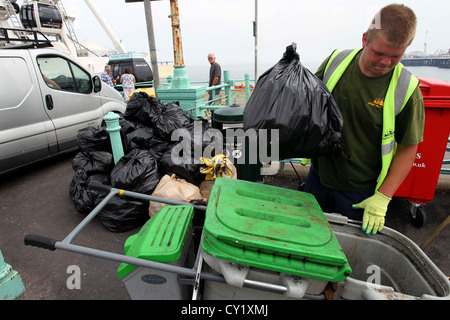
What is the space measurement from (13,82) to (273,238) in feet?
14.9

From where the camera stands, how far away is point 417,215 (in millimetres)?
3033

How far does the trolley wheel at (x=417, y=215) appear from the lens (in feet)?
9.82

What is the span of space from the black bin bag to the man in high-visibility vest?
365mm

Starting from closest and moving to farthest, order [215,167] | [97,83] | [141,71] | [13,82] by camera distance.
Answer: [215,167], [13,82], [97,83], [141,71]

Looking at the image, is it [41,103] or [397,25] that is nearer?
[397,25]

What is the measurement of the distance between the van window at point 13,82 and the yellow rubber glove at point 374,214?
4683 mm

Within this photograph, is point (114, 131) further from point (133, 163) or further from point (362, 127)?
point (362, 127)

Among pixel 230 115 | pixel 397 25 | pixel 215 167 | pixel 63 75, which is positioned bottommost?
pixel 215 167

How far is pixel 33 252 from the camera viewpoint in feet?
8.79

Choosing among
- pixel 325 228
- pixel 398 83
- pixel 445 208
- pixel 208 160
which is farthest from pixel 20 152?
pixel 445 208

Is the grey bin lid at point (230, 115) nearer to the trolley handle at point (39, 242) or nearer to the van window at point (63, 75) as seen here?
the trolley handle at point (39, 242)

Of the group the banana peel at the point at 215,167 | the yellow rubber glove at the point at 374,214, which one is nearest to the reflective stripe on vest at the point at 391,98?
the yellow rubber glove at the point at 374,214

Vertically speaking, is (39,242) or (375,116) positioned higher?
(375,116)

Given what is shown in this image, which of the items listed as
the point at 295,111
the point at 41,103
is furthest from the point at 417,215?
the point at 41,103
